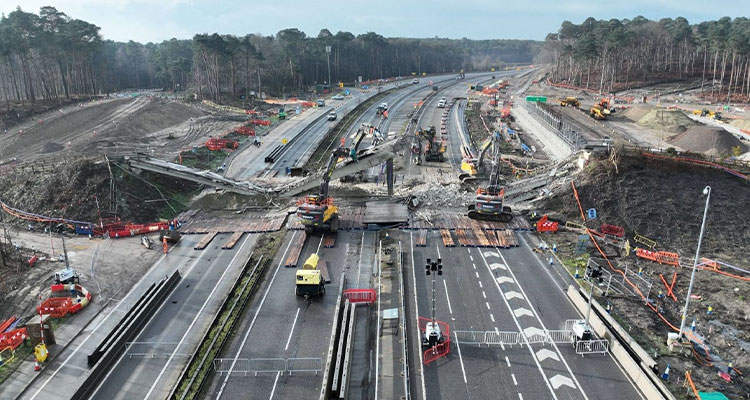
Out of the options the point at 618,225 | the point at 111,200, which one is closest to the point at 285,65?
the point at 111,200

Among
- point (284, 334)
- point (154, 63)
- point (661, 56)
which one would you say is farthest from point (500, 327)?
point (154, 63)

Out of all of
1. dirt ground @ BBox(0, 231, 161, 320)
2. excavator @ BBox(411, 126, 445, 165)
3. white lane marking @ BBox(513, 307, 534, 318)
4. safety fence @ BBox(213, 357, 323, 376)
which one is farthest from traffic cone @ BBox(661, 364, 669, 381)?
excavator @ BBox(411, 126, 445, 165)

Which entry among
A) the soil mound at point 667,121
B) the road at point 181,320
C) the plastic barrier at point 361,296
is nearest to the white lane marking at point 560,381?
the plastic barrier at point 361,296

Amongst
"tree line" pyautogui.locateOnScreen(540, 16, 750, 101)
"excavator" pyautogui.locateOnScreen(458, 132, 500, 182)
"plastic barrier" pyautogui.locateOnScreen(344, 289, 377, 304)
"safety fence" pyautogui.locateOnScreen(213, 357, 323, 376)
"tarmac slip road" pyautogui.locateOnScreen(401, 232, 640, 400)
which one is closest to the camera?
"tarmac slip road" pyautogui.locateOnScreen(401, 232, 640, 400)

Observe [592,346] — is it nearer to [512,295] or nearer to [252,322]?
[512,295]

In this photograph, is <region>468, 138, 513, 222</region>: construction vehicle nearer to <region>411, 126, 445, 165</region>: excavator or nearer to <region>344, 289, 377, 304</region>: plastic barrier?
<region>344, 289, 377, 304</region>: plastic barrier

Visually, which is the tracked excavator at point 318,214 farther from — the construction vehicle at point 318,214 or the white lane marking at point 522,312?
the white lane marking at point 522,312
